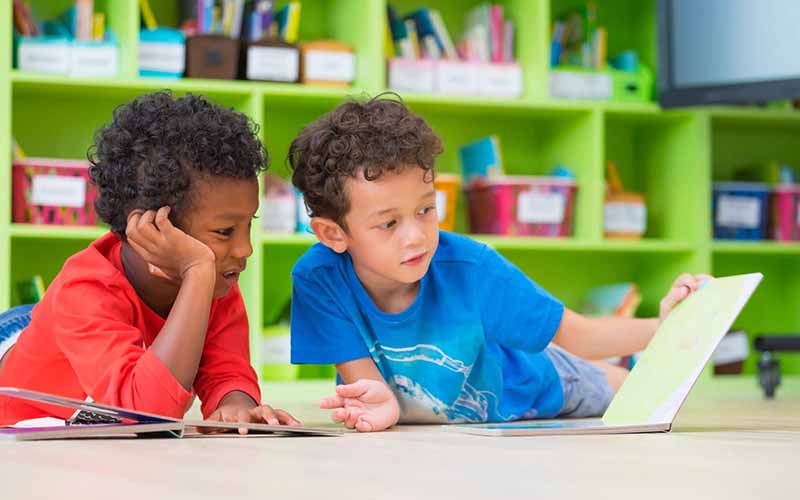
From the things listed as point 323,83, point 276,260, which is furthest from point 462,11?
point 276,260

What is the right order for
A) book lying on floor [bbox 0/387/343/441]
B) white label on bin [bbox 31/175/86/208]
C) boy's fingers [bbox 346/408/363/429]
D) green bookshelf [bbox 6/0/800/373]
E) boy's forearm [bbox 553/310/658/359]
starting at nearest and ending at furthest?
book lying on floor [bbox 0/387/343/441]
boy's fingers [bbox 346/408/363/429]
boy's forearm [bbox 553/310/658/359]
white label on bin [bbox 31/175/86/208]
green bookshelf [bbox 6/0/800/373]

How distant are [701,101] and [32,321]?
1940 millimetres

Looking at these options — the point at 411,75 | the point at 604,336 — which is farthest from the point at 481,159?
the point at 604,336

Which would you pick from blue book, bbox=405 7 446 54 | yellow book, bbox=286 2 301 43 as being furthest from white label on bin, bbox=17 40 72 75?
blue book, bbox=405 7 446 54

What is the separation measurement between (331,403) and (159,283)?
290 millimetres

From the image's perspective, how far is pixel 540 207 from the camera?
2.99m

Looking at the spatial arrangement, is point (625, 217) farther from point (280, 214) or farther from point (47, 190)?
point (47, 190)

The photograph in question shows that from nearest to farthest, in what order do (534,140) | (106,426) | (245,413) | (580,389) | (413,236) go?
(106,426), (245,413), (413,236), (580,389), (534,140)

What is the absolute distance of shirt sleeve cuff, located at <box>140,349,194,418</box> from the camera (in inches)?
46.5

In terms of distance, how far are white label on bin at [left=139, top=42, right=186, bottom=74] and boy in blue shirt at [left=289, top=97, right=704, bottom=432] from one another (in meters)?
1.31

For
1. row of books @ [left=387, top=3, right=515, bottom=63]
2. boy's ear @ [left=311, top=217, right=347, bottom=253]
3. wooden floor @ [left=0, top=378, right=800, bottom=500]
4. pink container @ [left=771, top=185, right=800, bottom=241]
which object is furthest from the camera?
pink container @ [left=771, top=185, right=800, bottom=241]

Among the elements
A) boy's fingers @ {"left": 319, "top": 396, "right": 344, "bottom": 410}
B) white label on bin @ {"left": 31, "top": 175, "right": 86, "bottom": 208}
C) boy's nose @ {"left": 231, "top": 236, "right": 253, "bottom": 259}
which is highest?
white label on bin @ {"left": 31, "top": 175, "right": 86, "bottom": 208}

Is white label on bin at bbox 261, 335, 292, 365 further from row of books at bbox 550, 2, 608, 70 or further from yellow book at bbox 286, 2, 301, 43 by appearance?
row of books at bbox 550, 2, 608, 70

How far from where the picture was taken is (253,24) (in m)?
2.88
